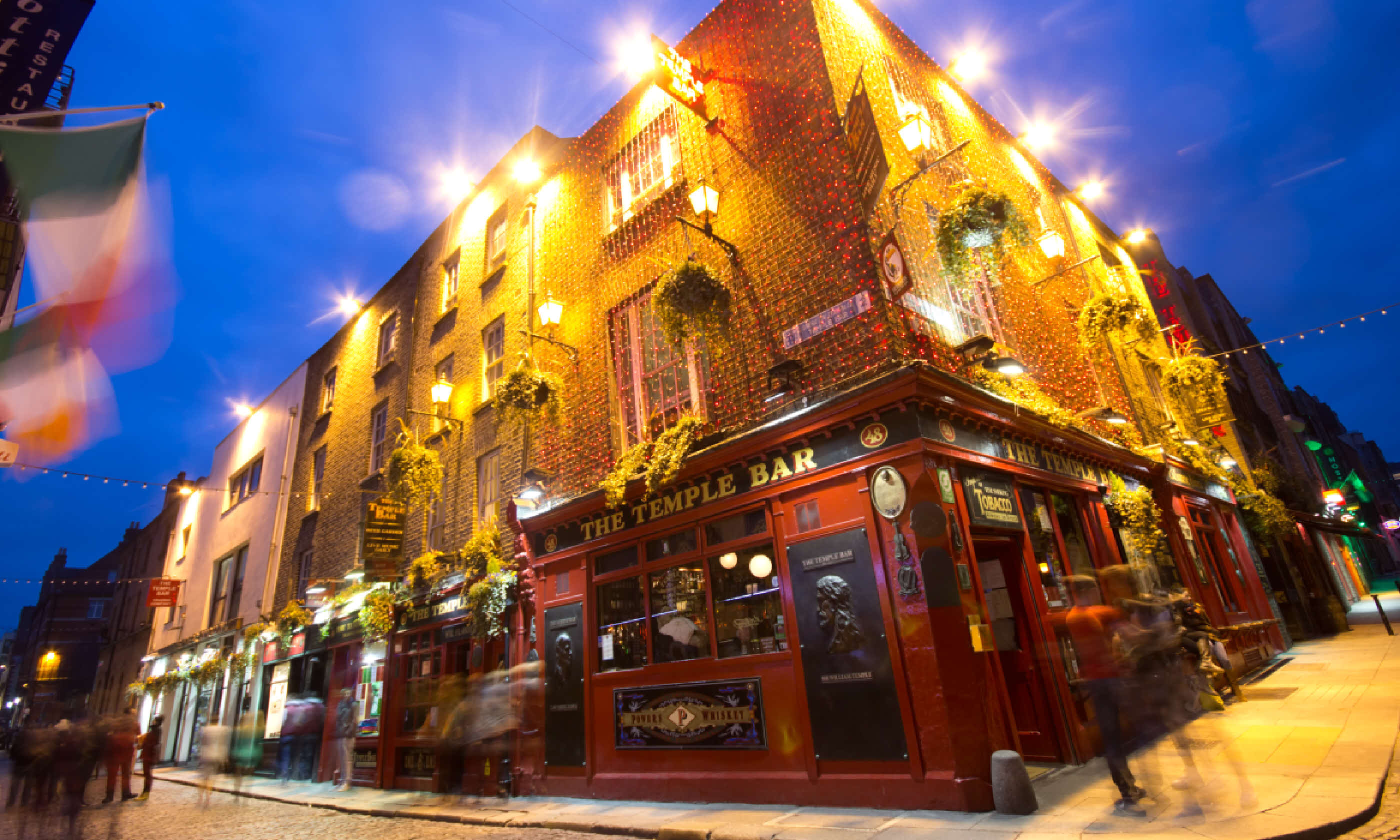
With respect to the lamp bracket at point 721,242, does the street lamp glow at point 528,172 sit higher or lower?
higher

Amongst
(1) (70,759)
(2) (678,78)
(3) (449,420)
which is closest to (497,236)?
(3) (449,420)

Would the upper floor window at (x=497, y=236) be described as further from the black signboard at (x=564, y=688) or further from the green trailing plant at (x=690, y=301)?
the black signboard at (x=564, y=688)

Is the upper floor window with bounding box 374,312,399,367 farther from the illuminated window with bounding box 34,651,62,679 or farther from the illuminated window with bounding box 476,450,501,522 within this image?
the illuminated window with bounding box 34,651,62,679

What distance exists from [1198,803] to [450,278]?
59.2ft

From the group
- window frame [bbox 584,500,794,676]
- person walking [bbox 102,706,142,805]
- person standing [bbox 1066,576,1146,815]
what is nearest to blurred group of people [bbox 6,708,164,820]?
person walking [bbox 102,706,142,805]

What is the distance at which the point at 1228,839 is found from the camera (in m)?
4.39

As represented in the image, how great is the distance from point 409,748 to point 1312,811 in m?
14.1

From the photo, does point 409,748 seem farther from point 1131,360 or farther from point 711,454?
point 1131,360

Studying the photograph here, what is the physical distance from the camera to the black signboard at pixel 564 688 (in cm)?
1005

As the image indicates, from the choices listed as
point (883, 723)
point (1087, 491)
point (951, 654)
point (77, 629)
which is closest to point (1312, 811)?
point (951, 654)

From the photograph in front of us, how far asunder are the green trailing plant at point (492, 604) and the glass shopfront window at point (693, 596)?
2169 millimetres

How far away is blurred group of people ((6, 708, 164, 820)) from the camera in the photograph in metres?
9.09

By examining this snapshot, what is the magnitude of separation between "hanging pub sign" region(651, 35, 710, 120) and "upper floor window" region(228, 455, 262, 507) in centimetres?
2162

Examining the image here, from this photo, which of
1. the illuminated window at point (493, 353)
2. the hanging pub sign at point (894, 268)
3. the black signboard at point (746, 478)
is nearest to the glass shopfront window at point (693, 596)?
the black signboard at point (746, 478)
